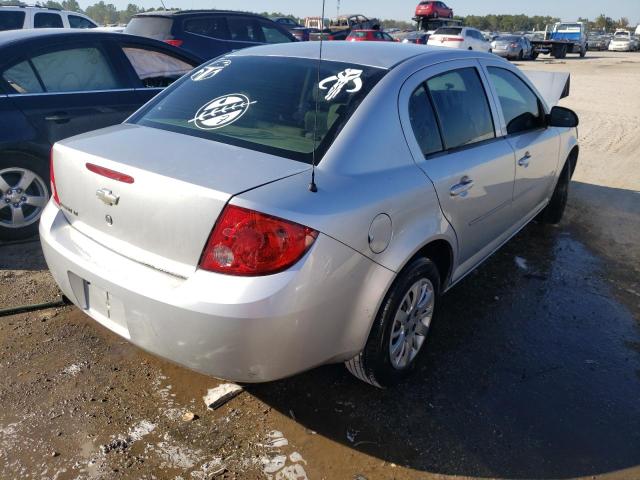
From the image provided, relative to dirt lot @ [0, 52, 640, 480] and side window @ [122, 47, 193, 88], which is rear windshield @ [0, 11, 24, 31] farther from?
dirt lot @ [0, 52, 640, 480]

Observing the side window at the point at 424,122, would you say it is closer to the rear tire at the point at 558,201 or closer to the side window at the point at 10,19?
the rear tire at the point at 558,201

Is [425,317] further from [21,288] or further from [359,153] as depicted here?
[21,288]

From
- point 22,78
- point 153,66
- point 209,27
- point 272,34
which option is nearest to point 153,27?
point 209,27

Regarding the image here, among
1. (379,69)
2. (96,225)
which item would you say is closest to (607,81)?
(379,69)

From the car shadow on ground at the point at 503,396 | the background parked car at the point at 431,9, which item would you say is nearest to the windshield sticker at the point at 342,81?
the car shadow on ground at the point at 503,396

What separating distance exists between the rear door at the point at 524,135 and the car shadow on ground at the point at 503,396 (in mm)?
817

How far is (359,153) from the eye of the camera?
2426 mm

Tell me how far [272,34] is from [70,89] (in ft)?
23.3

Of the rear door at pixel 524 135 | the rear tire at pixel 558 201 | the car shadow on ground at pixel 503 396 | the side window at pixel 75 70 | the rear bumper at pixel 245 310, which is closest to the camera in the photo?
the rear bumper at pixel 245 310

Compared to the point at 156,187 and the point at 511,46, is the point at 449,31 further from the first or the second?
the point at 156,187

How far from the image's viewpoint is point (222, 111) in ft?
9.29

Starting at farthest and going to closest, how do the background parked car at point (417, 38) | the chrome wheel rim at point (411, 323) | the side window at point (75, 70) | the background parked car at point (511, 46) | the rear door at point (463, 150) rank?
the background parked car at point (511, 46)
the background parked car at point (417, 38)
the side window at point (75, 70)
the rear door at point (463, 150)
the chrome wheel rim at point (411, 323)

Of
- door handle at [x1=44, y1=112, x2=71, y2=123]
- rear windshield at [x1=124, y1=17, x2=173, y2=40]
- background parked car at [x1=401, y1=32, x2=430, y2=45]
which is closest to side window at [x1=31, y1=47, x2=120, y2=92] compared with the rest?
door handle at [x1=44, y1=112, x2=71, y2=123]

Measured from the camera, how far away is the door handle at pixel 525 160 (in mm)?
3748
